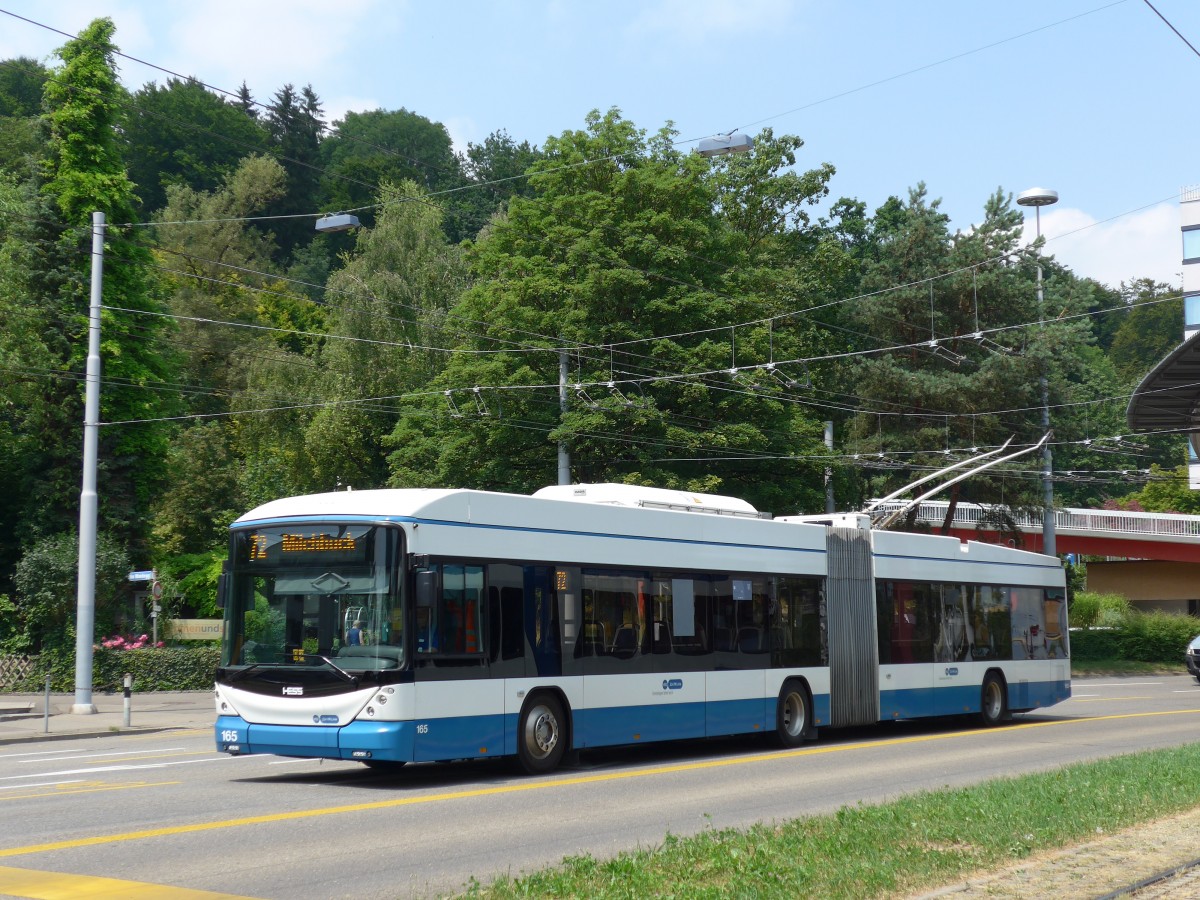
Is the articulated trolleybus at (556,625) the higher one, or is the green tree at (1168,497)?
the green tree at (1168,497)

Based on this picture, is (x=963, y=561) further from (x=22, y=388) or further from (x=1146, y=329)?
(x=1146, y=329)

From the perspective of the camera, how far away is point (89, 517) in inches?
1128

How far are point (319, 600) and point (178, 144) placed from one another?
79.5m

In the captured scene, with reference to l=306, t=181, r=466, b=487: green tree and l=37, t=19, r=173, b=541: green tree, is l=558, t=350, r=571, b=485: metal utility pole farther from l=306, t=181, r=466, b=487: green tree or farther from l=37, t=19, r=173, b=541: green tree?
l=306, t=181, r=466, b=487: green tree

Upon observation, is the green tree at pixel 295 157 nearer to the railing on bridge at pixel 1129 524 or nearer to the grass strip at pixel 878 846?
the railing on bridge at pixel 1129 524

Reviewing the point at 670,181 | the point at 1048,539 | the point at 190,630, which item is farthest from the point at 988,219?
the point at 190,630

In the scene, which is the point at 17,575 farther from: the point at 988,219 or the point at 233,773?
the point at 988,219

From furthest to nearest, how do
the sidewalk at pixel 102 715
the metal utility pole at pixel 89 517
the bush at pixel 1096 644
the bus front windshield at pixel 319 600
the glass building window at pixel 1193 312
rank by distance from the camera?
1. the glass building window at pixel 1193 312
2. the bush at pixel 1096 644
3. the metal utility pole at pixel 89 517
4. the sidewalk at pixel 102 715
5. the bus front windshield at pixel 319 600

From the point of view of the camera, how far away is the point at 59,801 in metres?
13.0

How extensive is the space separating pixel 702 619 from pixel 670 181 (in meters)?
25.5

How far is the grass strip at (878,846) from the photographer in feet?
26.7

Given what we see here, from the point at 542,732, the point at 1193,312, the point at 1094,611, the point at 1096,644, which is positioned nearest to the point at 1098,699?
the point at 542,732

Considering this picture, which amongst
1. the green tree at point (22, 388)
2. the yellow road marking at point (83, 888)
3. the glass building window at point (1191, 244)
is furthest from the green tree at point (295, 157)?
the yellow road marking at point (83, 888)

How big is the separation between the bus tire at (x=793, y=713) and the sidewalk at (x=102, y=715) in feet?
36.7
